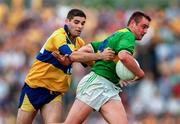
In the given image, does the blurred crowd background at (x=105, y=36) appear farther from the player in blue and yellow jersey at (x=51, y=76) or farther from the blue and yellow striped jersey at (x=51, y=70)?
the blue and yellow striped jersey at (x=51, y=70)

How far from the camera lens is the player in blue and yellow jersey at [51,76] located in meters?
14.1

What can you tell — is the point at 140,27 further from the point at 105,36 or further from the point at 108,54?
the point at 105,36

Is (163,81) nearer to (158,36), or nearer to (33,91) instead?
(158,36)

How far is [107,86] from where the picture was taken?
13.7 metres

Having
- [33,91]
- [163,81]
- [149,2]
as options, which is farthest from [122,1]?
[33,91]

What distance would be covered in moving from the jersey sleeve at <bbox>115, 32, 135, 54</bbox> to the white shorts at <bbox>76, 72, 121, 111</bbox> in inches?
23.8

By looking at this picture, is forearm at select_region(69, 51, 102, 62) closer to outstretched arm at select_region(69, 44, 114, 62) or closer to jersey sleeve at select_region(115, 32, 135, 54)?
outstretched arm at select_region(69, 44, 114, 62)

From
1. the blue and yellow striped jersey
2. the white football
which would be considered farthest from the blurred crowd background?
the white football

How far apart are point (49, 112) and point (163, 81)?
28.1ft

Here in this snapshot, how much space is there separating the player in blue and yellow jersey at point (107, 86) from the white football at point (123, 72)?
7 cm

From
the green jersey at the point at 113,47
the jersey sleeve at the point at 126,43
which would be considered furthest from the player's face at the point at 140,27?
the jersey sleeve at the point at 126,43

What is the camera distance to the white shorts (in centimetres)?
Result: 1357

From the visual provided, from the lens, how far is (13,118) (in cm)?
2259

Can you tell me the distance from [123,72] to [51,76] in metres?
1.54
